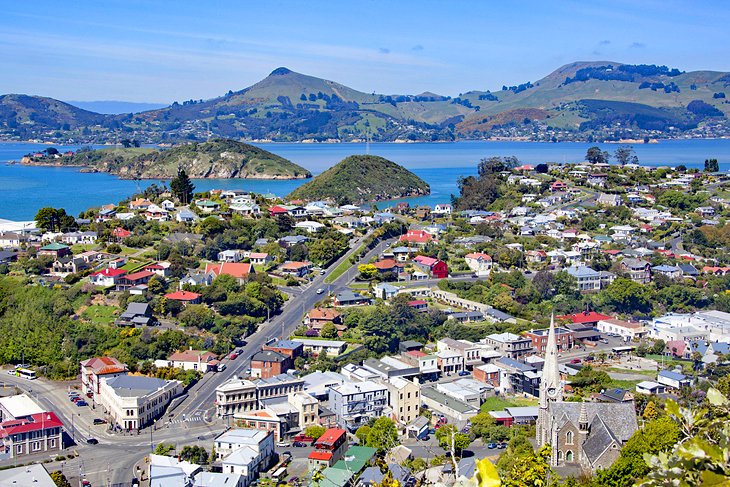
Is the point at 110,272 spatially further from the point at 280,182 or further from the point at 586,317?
the point at 280,182

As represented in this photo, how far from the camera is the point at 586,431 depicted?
906cm

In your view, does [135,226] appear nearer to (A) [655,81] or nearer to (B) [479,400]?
(B) [479,400]

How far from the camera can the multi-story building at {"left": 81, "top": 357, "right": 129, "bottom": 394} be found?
12.9 metres

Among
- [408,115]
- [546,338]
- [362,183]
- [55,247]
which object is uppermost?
[408,115]

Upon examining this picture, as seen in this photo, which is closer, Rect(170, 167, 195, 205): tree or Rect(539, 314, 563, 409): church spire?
Rect(539, 314, 563, 409): church spire

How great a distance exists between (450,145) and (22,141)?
4665 cm

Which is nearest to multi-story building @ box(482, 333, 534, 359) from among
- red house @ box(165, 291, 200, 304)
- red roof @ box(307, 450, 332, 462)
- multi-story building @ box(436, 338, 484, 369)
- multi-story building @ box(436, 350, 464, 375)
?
multi-story building @ box(436, 338, 484, 369)

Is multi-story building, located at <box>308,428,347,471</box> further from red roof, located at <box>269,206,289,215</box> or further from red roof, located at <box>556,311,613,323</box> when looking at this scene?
red roof, located at <box>269,206,289,215</box>

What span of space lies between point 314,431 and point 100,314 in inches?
272

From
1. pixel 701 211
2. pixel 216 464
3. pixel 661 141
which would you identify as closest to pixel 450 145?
pixel 661 141

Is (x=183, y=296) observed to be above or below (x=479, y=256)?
below

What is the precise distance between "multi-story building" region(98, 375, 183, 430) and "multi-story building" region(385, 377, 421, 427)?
3463 mm

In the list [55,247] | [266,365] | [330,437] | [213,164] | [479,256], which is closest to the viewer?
[330,437]

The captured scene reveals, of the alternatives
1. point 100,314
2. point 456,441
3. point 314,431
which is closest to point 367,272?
point 100,314
